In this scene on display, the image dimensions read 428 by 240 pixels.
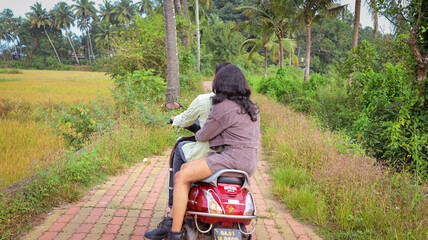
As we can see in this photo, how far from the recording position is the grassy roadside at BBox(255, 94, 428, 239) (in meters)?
3.27

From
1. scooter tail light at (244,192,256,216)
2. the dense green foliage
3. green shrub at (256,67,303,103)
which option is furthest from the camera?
green shrub at (256,67,303,103)

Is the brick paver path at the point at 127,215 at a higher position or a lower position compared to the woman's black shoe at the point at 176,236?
lower

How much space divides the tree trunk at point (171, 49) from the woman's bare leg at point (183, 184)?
265 inches

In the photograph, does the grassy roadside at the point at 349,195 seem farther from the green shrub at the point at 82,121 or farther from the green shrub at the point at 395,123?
the green shrub at the point at 82,121

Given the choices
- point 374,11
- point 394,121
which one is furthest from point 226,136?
point 374,11

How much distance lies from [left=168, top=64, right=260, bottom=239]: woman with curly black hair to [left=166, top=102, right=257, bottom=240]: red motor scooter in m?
0.09

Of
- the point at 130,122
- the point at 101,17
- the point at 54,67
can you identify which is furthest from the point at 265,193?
the point at 101,17

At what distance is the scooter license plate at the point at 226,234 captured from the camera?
88.2 inches

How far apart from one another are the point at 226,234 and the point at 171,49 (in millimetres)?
7659

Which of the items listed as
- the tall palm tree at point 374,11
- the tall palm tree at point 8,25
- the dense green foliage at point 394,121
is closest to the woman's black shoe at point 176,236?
the dense green foliage at point 394,121

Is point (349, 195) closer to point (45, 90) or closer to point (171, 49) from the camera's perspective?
point (171, 49)

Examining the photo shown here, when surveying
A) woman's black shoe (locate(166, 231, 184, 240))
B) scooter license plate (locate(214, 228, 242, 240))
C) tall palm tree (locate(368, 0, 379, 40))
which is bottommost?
woman's black shoe (locate(166, 231, 184, 240))

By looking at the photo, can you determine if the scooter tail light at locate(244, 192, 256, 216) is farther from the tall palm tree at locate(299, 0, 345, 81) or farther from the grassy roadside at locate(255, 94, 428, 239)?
the tall palm tree at locate(299, 0, 345, 81)

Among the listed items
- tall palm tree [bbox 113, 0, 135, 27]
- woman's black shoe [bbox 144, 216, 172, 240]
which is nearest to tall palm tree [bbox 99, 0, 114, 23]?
tall palm tree [bbox 113, 0, 135, 27]
